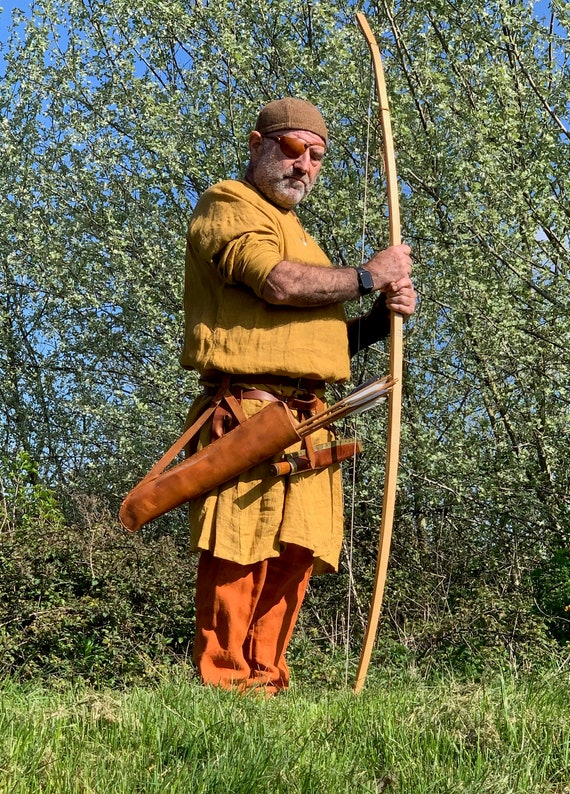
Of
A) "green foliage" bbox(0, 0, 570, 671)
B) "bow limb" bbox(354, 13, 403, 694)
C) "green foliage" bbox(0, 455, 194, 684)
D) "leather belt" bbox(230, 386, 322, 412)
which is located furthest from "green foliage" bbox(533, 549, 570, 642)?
"leather belt" bbox(230, 386, 322, 412)

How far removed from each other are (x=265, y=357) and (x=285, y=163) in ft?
2.38

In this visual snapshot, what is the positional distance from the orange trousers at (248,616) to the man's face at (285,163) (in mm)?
1255

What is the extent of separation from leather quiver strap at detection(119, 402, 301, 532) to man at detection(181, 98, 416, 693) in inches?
3.5

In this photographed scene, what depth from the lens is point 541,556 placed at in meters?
6.32

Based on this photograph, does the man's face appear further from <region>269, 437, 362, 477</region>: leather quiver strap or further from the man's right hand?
<region>269, 437, 362, 477</region>: leather quiver strap

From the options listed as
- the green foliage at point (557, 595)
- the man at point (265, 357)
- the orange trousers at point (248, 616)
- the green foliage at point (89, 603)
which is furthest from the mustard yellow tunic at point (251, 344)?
the green foliage at point (557, 595)

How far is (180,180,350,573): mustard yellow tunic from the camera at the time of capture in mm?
3729

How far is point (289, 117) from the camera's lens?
3906 mm

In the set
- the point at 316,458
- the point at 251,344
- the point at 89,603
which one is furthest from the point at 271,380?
the point at 89,603

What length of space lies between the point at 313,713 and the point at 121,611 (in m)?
2.62

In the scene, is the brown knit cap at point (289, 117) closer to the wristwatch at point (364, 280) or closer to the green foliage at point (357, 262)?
the wristwatch at point (364, 280)

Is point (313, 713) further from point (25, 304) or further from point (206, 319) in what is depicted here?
point (25, 304)

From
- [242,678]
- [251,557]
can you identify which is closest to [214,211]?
[251,557]

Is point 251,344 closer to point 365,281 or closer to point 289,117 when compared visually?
point 365,281
